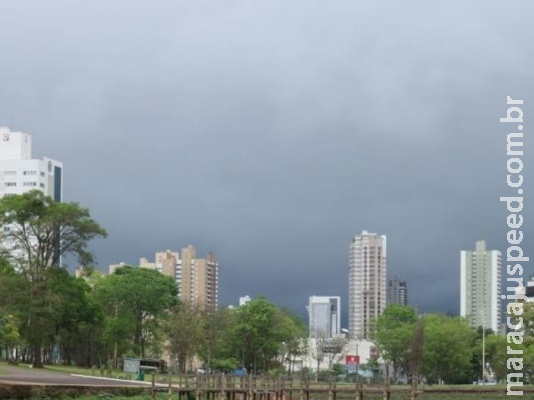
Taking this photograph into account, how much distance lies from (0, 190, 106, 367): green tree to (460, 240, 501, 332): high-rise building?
109739mm

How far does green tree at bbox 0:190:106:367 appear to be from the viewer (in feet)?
244

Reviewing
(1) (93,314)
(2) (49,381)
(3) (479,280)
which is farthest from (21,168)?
(2) (49,381)

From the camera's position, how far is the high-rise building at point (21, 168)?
17175 cm

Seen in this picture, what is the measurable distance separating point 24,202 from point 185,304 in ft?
103

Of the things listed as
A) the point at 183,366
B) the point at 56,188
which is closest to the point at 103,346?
the point at 183,366

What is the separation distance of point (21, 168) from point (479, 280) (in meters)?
78.1

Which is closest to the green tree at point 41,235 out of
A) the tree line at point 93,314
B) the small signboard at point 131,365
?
the tree line at point 93,314

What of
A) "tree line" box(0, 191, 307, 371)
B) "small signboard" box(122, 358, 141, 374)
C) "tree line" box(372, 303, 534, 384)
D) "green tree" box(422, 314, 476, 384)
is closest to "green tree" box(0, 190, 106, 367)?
"tree line" box(0, 191, 307, 371)

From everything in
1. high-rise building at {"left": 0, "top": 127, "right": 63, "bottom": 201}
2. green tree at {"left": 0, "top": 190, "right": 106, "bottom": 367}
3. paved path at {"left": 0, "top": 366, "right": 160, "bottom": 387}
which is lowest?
paved path at {"left": 0, "top": 366, "right": 160, "bottom": 387}

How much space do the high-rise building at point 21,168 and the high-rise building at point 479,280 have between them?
70248 mm

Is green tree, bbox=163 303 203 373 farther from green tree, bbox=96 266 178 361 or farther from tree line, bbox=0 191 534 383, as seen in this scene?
green tree, bbox=96 266 178 361

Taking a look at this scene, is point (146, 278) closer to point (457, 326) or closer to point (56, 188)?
point (457, 326)

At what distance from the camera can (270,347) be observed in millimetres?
98000

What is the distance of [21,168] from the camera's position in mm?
172375
